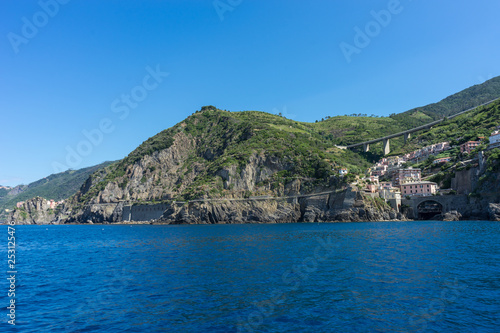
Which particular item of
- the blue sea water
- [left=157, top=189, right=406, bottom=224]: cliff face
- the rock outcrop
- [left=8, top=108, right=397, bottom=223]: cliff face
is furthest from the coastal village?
the blue sea water

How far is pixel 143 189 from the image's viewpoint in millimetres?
157750

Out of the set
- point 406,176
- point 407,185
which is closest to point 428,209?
point 407,185

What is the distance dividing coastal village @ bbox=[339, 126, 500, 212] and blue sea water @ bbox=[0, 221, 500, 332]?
64.6 m

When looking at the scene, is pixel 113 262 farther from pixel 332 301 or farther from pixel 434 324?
pixel 434 324

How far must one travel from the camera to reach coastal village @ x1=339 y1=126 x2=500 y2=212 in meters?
99.8

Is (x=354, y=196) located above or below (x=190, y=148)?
below

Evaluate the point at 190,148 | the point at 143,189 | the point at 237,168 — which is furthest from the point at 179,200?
the point at 190,148

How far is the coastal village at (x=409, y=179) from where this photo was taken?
327 feet

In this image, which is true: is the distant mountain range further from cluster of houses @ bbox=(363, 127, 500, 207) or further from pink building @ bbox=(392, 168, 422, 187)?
pink building @ bbox=(392, 168, 422, 187)

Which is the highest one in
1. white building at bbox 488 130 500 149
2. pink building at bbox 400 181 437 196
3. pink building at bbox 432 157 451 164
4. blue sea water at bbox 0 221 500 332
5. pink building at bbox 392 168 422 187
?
white building at bbox 488 130 500 149

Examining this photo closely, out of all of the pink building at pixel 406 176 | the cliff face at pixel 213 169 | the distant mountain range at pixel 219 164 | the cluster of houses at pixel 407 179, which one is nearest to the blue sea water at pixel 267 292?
the cluster of houses at pixel 407 179

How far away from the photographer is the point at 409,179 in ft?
367

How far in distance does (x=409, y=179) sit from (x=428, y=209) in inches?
599

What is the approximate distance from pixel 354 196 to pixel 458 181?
29035 millimetres
